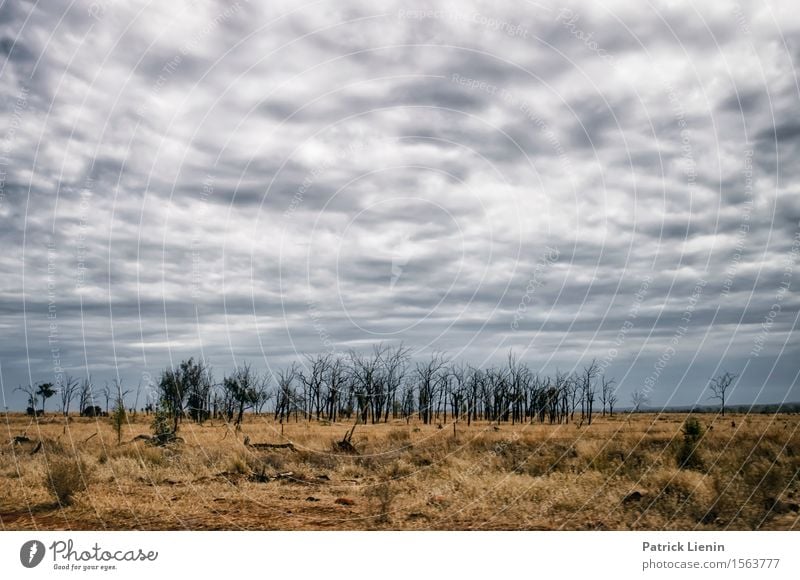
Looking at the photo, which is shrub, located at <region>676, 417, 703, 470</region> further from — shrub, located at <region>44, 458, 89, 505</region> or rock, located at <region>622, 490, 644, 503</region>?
shrub, located at <region>44, 458, 89, 505</region>

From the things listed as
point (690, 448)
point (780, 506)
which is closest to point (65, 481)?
point (780, 506)

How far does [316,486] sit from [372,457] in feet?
21.0

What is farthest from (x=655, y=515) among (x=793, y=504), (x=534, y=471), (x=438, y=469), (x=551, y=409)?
(x=551, y=409)

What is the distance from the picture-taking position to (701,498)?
16203mm

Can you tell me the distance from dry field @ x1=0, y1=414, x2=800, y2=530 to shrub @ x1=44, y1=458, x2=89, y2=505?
44mm

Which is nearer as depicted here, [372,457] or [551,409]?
[372,457]

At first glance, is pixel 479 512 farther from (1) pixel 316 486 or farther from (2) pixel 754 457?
(2) pixel 754 457

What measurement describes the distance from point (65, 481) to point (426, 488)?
11.2m

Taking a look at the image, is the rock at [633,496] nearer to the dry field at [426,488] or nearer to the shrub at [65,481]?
the dry field at [426,488]

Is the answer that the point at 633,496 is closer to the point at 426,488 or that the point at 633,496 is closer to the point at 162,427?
the point at 426,488

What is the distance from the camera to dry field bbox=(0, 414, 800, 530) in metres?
15.5

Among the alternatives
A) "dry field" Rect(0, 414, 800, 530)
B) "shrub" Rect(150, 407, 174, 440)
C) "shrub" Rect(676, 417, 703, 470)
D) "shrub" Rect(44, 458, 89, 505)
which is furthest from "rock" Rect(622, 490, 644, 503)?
"shrub" Rect(150, 407, 174, 440)

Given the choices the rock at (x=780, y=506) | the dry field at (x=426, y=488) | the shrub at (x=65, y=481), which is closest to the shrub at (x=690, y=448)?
the dry field at (x=426, y=488)

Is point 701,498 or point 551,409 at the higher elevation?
point 701,498
